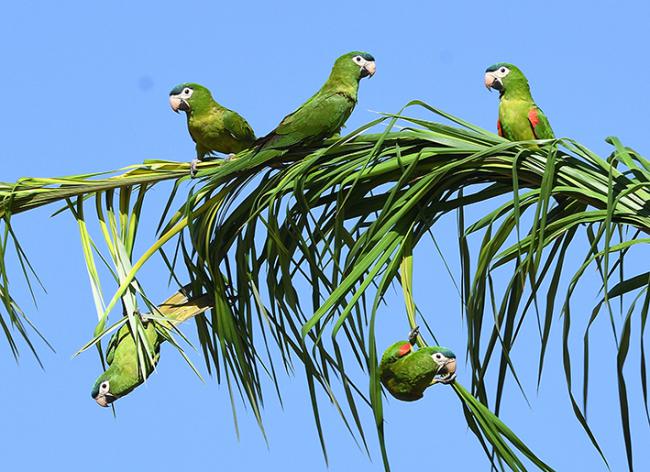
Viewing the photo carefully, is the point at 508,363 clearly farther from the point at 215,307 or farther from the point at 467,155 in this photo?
the point at 215,307

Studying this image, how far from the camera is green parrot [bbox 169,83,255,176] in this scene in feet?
14.1

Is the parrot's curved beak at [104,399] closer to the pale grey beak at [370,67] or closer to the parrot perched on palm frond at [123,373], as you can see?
the parrot perched on palm frond at [123,373]

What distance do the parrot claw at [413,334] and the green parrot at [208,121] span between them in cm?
132

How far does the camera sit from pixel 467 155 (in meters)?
3.48

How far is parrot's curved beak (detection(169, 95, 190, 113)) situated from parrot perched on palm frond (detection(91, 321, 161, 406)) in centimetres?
101

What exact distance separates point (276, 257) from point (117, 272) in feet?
1.67

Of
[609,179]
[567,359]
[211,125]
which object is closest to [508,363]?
[567,359]

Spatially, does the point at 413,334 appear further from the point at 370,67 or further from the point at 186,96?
the point at 186,96

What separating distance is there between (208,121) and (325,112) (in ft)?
2.00

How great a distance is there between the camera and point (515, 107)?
13.4 ft

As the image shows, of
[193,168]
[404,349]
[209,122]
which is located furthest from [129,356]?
[209,122]

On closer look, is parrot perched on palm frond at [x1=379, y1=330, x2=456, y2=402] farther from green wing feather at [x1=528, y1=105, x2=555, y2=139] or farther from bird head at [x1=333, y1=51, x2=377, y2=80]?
bird head at [x1=333, y1=51, x2=377, y2=80]

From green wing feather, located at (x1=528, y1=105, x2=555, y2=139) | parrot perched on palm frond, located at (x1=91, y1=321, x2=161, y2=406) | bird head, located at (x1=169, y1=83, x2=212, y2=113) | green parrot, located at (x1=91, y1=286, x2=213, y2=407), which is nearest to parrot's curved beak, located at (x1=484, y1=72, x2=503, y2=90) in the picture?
green wing feather, located at (x1=528, y1=105, x2=555, y2=139)

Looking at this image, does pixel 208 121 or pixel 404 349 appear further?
pixel 208 121
